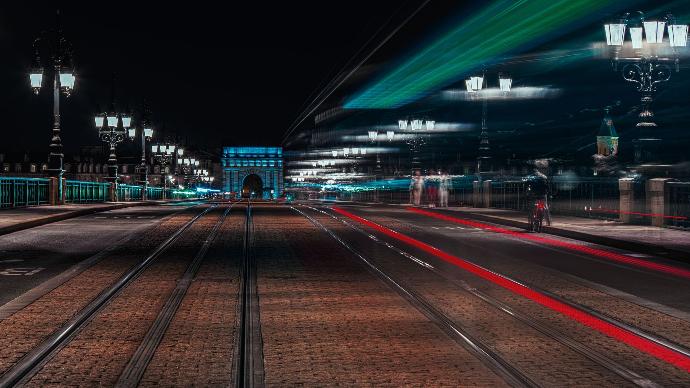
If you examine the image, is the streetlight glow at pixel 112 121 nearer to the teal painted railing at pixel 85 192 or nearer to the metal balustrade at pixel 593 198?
the teal painted railing at pixel 85 192

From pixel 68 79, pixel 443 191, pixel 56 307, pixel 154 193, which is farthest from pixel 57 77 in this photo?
pixel 154 193

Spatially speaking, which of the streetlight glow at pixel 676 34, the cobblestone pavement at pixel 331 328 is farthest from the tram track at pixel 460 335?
the streetlight glow at pixel 676 34

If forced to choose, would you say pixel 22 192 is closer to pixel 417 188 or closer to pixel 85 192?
pixel 85 192

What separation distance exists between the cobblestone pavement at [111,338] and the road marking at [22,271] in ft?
6.50

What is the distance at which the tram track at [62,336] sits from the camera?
8211mm

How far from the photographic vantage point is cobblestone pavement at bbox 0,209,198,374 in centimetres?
975

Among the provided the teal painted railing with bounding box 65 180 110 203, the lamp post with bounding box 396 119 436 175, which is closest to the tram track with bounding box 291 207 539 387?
the teal painted railing with bounding box 65 180 110 203

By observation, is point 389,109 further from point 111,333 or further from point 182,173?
point 111,333

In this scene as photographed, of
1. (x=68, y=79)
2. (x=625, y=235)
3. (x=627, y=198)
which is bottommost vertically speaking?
(x=625, y=235)

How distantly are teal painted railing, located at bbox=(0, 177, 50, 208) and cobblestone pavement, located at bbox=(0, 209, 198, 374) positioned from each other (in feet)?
73.8

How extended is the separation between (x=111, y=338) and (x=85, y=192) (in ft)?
157

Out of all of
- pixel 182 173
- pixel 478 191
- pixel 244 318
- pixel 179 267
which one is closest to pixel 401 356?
pixel 244 318

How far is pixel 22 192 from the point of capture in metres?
45.0

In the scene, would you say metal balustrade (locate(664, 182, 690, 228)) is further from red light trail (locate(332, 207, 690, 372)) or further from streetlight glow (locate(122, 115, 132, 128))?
streetlight glow (locate(122, 115, 132, 128))
